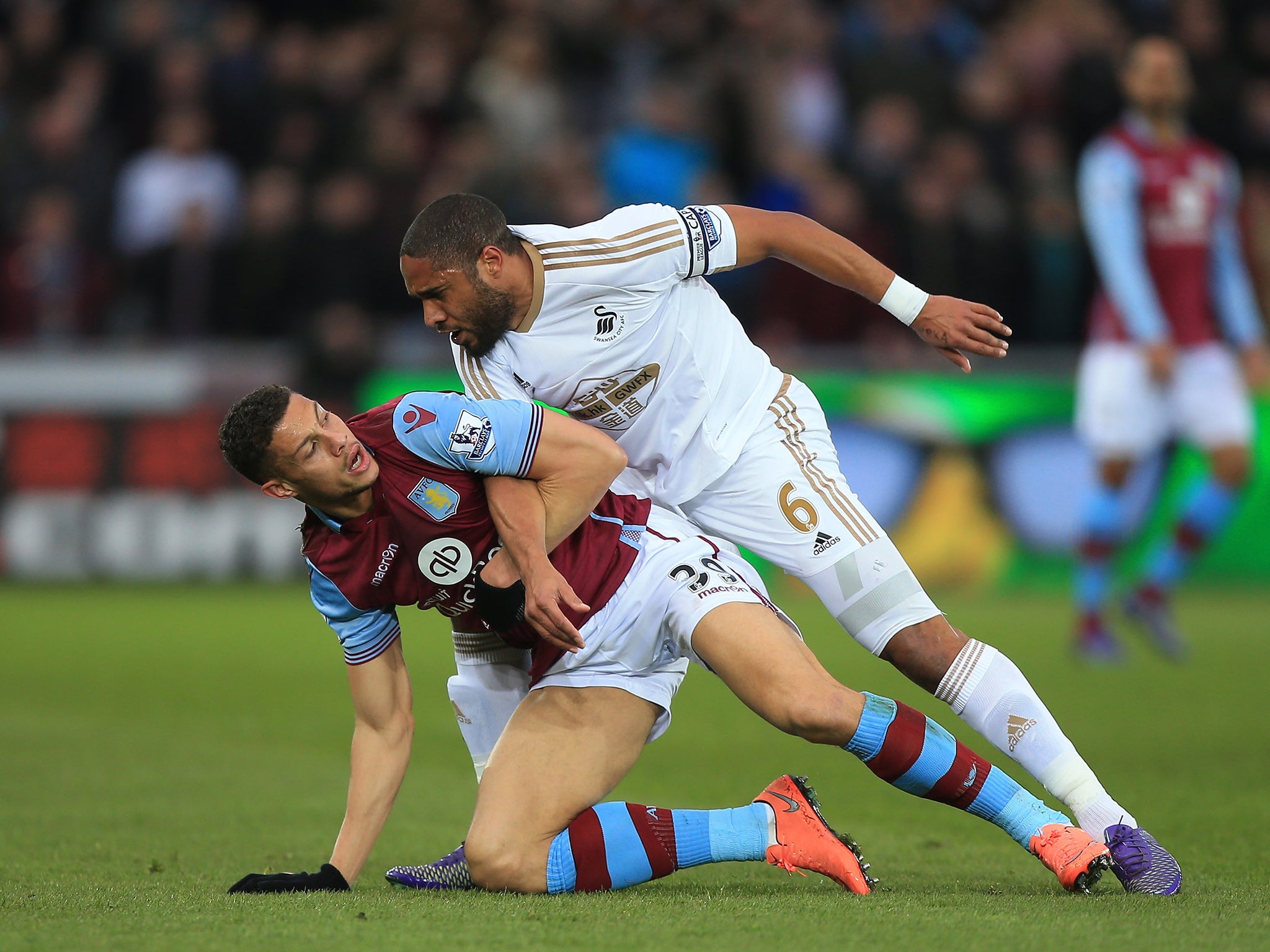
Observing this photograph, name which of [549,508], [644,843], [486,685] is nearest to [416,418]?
[549,508]

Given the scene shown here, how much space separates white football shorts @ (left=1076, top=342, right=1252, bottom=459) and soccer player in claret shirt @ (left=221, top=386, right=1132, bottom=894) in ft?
14.8

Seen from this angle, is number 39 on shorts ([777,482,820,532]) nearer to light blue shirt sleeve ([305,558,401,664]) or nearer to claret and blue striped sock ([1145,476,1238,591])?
light blue shirt sleeve ([305,558,401,664])

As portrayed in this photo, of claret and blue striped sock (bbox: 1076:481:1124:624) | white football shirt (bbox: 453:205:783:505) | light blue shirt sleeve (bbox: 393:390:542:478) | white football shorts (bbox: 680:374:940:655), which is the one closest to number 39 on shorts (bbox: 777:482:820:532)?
white football shorts (bbox: 680:374:940:655)

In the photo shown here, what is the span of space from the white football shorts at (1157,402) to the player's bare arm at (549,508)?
4.79 m

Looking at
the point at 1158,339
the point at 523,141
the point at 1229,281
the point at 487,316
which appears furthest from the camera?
the point at 523,141

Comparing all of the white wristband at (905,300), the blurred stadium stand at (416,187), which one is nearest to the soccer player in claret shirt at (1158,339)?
the blurred stadium stand at (416,187)

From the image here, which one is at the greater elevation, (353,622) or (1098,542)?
(353,622)

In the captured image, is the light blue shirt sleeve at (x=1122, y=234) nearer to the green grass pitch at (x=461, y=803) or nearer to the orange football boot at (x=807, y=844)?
the green grass pitch at (x=461, y=803)

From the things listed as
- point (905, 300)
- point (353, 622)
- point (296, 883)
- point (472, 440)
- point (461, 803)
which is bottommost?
point (461, 803)

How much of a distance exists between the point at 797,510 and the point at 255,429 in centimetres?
148

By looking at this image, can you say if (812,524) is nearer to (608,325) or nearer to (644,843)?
(608,325)

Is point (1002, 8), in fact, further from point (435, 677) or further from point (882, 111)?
point (435, 677)

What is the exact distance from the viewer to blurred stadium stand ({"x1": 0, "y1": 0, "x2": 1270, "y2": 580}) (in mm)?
11258

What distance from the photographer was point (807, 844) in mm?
3826
